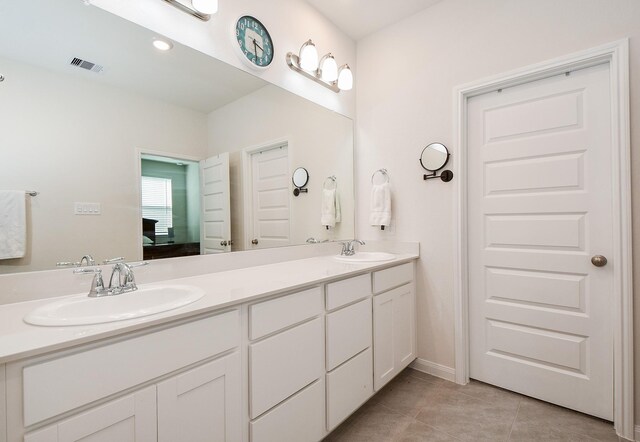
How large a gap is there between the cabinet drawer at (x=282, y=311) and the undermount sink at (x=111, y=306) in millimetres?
224

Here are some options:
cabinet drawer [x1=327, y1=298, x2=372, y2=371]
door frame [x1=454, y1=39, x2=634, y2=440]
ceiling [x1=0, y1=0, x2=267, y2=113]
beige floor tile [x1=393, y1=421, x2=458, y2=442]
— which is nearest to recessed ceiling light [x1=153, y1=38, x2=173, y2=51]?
ceiling [x1=0, y1=0, x2=267, y2=113]

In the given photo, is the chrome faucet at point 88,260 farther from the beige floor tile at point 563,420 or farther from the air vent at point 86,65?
the beige floor tile at point 563,420

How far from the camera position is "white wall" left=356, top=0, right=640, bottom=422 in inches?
61.7

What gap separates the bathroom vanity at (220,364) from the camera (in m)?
0.72

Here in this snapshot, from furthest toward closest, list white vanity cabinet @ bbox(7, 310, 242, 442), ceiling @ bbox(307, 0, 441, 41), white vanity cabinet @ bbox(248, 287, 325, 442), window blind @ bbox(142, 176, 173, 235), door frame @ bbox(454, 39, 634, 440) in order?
Result: ceiling @ bbox(307, 0, 441, 41) → door frame @ bbox(454, 39, 634, 440) → window blind @ bbox(142, 176, 173, 235) → white vanity cabinet @ bbox(248, 287, 325, 442) → white vanity cabinet @ bbox(7, 310, 242, 442)

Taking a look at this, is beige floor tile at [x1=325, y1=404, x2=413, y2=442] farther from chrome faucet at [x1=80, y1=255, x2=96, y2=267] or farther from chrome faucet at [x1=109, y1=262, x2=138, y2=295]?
chrome faucet at [x1=80, y1=255, x2=96, y2=267]

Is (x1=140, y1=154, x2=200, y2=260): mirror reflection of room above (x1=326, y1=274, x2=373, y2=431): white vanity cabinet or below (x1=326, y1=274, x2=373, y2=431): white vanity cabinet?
above

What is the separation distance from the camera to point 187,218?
4.94ft

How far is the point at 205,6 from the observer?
4.76ft

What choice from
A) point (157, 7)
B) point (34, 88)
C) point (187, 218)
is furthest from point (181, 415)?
point (157, 7)

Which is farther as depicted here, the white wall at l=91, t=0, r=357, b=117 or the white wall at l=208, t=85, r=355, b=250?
the white wall at l=208, t=85, r=355, b=250

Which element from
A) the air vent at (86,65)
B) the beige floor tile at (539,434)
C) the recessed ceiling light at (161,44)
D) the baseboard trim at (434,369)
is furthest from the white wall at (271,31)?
the beige floor tile at (539,434)

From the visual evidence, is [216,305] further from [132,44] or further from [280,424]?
[132,44]

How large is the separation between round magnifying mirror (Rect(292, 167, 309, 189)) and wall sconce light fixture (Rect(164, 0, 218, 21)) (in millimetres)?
964
